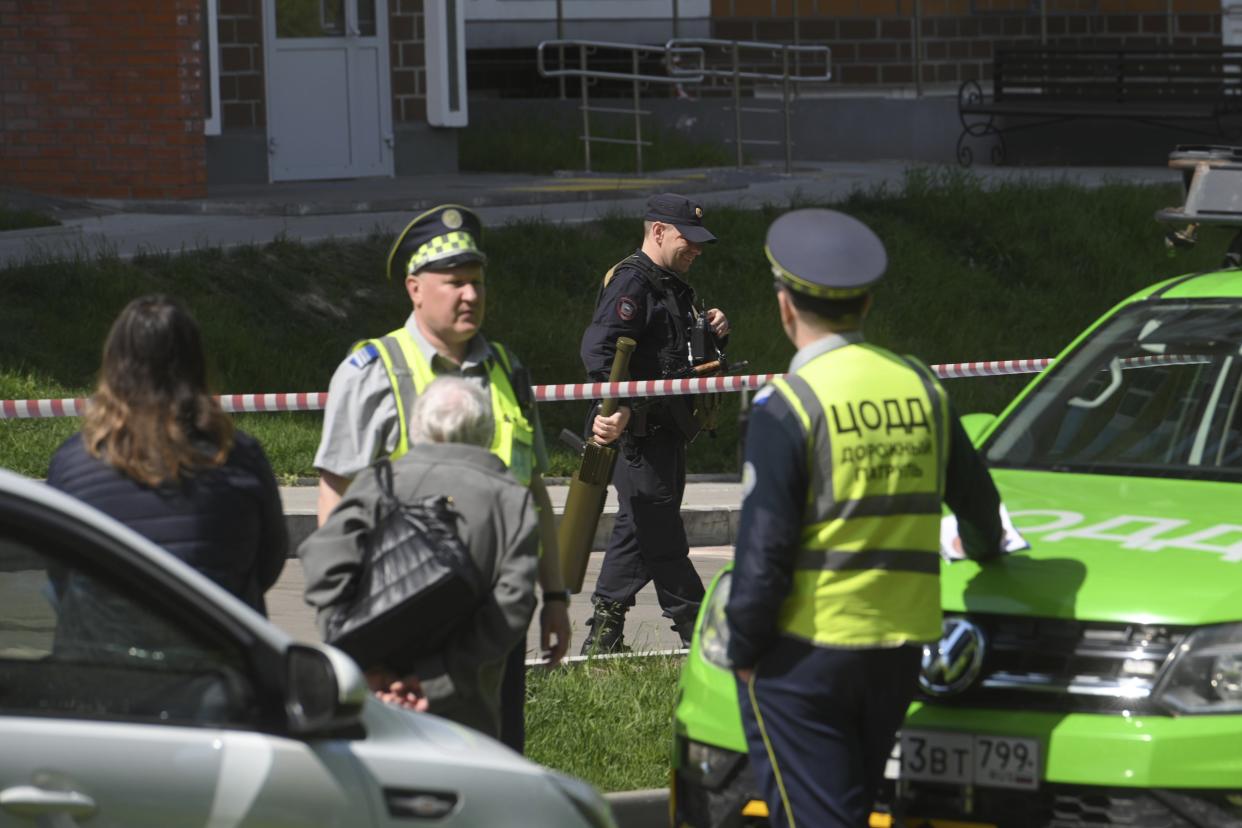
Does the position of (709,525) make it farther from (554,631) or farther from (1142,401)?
(554,631)


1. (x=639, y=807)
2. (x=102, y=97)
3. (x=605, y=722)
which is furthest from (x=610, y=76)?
(x=639, y=807)

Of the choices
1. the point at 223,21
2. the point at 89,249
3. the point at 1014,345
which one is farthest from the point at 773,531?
the point at 223,21

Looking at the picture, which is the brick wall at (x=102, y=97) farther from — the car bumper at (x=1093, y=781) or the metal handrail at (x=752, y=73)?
the car bumper at (x=1093, y=781)

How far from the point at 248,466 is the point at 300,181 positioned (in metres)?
15.5

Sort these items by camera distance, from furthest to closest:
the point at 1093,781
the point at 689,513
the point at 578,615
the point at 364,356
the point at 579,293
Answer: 1. the point at 579,293
2. the point at 689,513
3. the point at 578,615
4. the point at 364,356
5. the point at 1093,781

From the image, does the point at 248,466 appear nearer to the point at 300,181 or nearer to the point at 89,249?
the point at 89,249

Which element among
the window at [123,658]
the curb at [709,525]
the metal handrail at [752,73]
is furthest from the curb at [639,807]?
the metal handrail at [752,73]

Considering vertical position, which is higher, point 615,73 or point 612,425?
point 615,73

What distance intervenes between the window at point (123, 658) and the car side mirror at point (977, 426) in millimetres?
3005

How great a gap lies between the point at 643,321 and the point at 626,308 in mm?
105

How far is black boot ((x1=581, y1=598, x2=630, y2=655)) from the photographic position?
8234mm

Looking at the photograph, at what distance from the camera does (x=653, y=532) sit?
8.30m

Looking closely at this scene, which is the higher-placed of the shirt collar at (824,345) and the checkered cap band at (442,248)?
the checkered cap band at (442,248)

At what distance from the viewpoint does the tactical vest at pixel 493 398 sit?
17.3 feet
